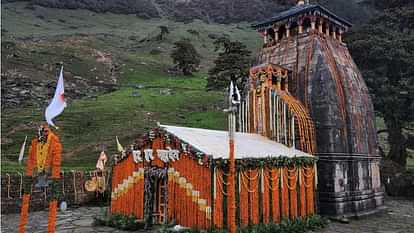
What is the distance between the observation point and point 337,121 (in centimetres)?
1594

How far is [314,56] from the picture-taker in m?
17.2

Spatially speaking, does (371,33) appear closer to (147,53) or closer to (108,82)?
(108,82)

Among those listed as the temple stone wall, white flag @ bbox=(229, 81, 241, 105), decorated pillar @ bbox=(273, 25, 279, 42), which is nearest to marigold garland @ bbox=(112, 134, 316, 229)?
the temple stone wall

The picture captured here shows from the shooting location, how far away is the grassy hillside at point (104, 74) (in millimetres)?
28516

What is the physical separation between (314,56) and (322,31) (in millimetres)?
2074

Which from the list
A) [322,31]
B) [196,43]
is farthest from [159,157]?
[196,43]

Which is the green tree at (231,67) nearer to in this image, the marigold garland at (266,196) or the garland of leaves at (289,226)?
the garland of leaves at (289,226)

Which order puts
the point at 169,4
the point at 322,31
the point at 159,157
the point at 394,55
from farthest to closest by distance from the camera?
the point at 169,4 → the point at 394,55 → the point at 322,31 → the point at 159,157

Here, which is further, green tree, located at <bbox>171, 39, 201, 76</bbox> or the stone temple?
green tree, located at <bbox>171, 39, 201, 76</bbox>

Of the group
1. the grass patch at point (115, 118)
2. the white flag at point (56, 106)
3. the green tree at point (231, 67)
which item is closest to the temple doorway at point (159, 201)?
the white flag at point (56, 106)

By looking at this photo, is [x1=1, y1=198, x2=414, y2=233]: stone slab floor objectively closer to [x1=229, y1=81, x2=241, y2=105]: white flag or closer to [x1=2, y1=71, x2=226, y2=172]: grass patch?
[x1=2, y1=71, x2=226, y2=172]: grass patch

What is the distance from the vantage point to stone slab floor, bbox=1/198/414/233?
515 inches

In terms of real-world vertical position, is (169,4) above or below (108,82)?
above

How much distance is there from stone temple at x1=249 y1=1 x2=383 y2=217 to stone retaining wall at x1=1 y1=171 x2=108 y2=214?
1192cm
